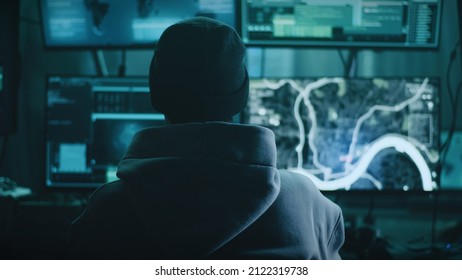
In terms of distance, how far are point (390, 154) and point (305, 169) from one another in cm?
23

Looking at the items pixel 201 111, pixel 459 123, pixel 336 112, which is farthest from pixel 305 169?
pixel 201 111

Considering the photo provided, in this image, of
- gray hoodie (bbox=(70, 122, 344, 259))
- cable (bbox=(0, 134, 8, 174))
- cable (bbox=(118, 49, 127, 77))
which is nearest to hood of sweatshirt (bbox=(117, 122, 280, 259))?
gray hoodie (bbox=(70, 122, 344, 259))

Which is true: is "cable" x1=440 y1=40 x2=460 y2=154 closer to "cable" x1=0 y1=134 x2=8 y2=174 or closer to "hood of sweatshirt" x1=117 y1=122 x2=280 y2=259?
"hood of sweatshirt" x1=117 y1=122 x2=280 y2=259

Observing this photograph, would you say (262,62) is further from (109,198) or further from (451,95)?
(109,198)

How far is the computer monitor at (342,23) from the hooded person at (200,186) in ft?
2.03

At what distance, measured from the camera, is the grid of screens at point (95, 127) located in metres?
1.58

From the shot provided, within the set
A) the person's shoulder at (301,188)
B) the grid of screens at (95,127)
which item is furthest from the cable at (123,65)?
the person's shoulder at (301,188)

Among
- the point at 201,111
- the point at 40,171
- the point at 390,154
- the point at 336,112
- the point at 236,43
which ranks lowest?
the point at 40,171

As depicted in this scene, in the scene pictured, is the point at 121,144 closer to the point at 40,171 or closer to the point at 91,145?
the point at 91,145

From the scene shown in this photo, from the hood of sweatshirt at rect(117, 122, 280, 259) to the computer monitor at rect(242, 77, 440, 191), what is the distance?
2.20 feet

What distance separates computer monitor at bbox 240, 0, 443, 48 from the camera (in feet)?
4.98

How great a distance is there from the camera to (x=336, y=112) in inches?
60.1

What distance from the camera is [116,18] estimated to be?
1.56 metres

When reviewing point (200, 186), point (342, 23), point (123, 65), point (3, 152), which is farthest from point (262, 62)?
point (200, 186)
